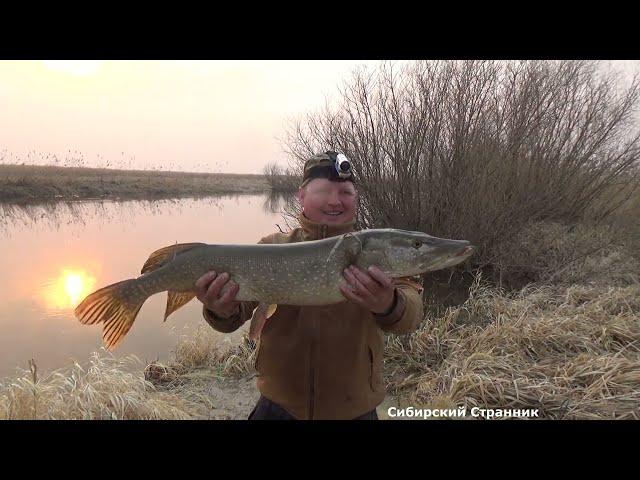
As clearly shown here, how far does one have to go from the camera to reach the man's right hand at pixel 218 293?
6.56 feet

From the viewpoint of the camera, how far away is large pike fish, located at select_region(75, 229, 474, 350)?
1976 mm

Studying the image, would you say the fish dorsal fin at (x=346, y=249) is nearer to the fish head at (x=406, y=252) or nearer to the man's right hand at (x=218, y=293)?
the fish head at (x=406, y=252)

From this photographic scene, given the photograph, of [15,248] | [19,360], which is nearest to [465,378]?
[19,360]

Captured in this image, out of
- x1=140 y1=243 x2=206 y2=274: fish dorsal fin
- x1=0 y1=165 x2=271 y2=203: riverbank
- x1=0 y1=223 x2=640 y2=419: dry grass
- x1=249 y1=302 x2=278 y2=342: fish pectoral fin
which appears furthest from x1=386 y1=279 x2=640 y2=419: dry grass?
x1=0 y1=165 x2=271 y2=203: riverbank

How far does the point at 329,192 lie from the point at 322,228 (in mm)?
197

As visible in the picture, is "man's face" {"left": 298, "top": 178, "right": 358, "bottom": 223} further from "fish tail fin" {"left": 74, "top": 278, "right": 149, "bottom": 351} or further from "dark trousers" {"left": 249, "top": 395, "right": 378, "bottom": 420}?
"fish tail fin" {"left": 74, "top": 278, "right": 149, "bottom": 351}

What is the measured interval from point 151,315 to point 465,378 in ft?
15.0

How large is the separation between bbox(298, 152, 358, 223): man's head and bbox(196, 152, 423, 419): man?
0.02m

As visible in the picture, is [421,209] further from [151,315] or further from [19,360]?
[19,360]

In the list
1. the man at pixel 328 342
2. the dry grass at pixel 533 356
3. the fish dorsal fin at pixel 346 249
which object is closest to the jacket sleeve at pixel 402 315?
the man at pixel 328 342

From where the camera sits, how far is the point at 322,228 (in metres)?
2.11

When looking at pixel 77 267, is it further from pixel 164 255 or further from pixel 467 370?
pixel 467 370

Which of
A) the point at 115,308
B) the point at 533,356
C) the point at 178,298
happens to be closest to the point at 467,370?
the point at 533,356
